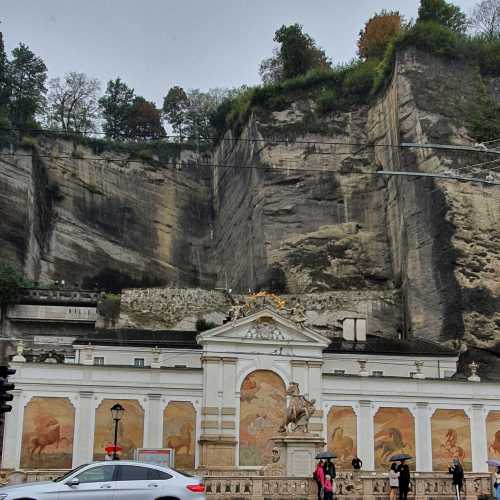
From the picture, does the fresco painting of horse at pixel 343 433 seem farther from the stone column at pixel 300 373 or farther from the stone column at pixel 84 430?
the stone column at pixel 84 430

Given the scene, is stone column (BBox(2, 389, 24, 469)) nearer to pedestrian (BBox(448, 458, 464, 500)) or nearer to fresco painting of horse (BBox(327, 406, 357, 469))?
fresco painting of horse (BBox(327, 406, 357, 469))

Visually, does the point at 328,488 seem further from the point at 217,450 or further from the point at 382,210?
the point at 382,210

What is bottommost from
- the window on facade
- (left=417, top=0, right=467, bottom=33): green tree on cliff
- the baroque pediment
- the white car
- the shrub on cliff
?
the white car

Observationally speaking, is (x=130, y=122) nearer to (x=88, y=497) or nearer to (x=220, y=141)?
(x=220, y=141)

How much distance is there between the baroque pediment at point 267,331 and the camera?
46.1 meters

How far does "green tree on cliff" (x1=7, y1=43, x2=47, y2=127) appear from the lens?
80.9 meters

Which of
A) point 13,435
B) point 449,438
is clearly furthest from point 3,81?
point 449,438

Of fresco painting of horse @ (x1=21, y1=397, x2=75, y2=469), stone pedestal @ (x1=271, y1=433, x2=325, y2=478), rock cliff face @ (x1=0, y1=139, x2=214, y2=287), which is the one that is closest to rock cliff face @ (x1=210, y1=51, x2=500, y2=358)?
rock cliff face @ (x1=0, y1=139, x2=214, y2=287)

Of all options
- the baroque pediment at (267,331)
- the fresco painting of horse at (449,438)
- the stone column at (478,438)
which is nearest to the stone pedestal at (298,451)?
the baroque pediment at (267,331)

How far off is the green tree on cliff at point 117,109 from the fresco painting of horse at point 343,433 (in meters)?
52.1

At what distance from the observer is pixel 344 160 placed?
74125 mm

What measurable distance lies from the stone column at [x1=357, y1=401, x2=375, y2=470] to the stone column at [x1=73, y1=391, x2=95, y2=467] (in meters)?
14.3

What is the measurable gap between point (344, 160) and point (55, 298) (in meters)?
27.0

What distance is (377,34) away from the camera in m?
87.6
